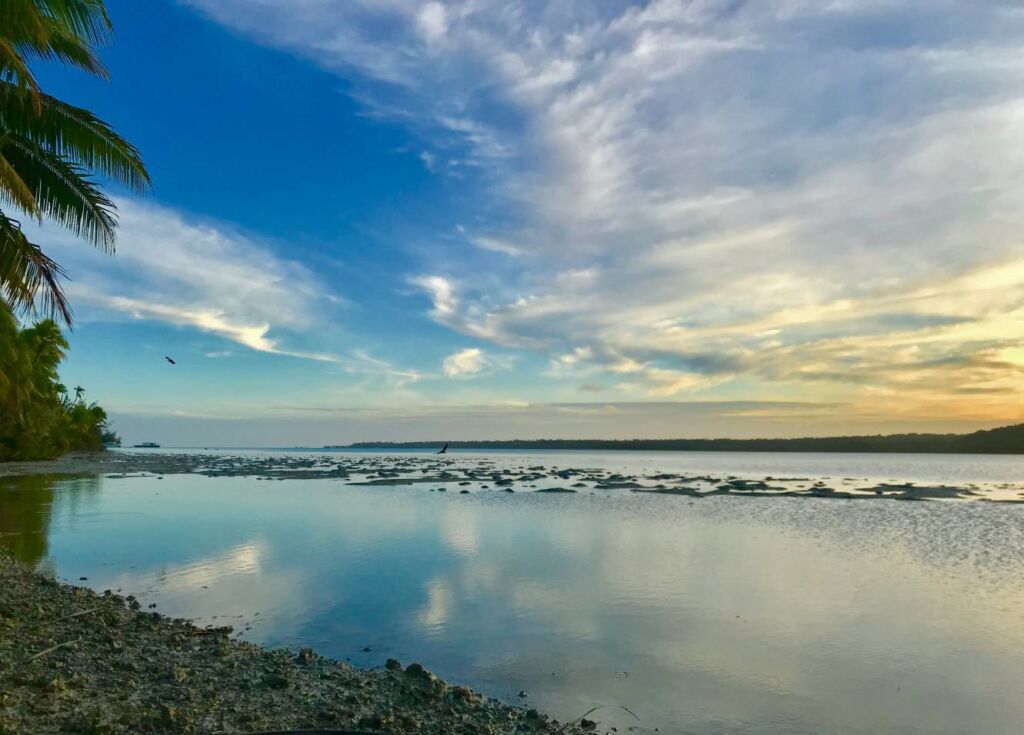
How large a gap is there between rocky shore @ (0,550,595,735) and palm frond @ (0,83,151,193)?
9.15 metres

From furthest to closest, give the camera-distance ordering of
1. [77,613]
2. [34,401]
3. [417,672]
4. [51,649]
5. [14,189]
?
[34,401], [14,189], [77,613], [417,672], [51,649]

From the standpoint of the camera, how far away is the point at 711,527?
24219mm

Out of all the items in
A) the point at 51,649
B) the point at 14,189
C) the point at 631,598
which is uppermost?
the point at 14,189

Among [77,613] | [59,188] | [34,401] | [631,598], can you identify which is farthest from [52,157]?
[34,401]

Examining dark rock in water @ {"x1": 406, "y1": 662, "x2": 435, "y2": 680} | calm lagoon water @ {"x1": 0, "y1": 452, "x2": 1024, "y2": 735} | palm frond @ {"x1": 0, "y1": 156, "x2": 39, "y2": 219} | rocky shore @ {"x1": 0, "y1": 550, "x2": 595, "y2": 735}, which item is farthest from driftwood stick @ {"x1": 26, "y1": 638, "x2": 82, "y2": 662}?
palm frond @ {"x1": 0, "y1": 156, "x2": 39, "y2": 219}

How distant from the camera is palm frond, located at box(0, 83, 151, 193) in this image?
12.7m

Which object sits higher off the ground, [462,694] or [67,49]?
[67,49]

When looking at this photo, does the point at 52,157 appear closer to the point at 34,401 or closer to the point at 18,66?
the point at 18,66

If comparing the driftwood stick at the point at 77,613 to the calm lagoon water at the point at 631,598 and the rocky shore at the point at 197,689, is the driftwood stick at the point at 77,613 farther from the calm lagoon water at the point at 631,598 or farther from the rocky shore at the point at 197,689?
the calm lagoon water at the point at 631,598

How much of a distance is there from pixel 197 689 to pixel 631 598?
8720 mm

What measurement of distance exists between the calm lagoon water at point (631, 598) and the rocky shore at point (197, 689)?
38.7 inches

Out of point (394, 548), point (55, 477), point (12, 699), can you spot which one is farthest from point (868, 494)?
point (55, 477)

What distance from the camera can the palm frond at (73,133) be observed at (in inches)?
501

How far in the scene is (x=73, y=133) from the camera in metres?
13.1
